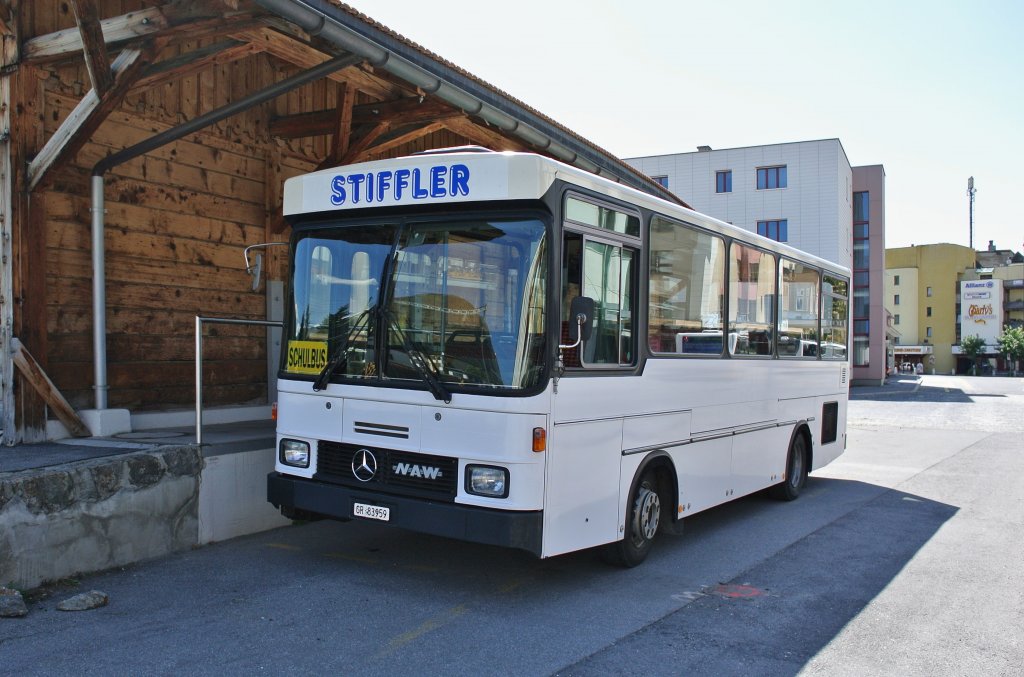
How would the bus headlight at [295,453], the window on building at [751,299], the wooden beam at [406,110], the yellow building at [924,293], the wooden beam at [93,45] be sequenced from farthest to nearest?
the yellow building at [924,293]
the wooden beam at [406,110]
the window on building at [751,299]
the wooden beam at [93,45]
the bus headlight at [295,453]

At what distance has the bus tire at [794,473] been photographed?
10422 millimetres

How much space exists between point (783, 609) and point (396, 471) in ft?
9.19

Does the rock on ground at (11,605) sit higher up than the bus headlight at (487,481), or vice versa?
the bus headlight at (487,481)

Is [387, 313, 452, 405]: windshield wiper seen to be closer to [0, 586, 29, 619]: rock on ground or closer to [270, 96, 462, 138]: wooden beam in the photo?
[0, 586, 29, 619]: rock on ground

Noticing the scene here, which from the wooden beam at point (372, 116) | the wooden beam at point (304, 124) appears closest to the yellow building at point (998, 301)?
the wooden beam at point (372, 116)

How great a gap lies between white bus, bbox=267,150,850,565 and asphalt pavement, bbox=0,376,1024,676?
55cm

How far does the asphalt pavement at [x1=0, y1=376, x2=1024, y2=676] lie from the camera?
490 cm

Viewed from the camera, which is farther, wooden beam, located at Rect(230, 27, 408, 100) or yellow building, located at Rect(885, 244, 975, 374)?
yellow building, located at Rect(885, 244, 975, 374)

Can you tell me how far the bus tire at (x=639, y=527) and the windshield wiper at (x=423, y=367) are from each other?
180 centimetres

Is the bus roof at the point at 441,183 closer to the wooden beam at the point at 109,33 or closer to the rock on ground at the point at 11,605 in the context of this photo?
the wooden beam at the point at 109,33

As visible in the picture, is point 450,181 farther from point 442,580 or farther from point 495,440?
point 442,580

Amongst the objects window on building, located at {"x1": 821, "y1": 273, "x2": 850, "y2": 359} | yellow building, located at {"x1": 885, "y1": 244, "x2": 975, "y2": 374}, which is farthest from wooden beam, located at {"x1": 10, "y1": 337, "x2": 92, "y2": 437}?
yellow building, located at {"x1": 885, "y1": 244, "x2": 975, "y2": 374}

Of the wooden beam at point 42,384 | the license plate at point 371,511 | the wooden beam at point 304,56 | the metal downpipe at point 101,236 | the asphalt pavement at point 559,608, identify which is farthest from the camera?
the metal downpipe at point 101,236

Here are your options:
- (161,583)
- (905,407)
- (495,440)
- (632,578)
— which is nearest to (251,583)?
(161,583)
